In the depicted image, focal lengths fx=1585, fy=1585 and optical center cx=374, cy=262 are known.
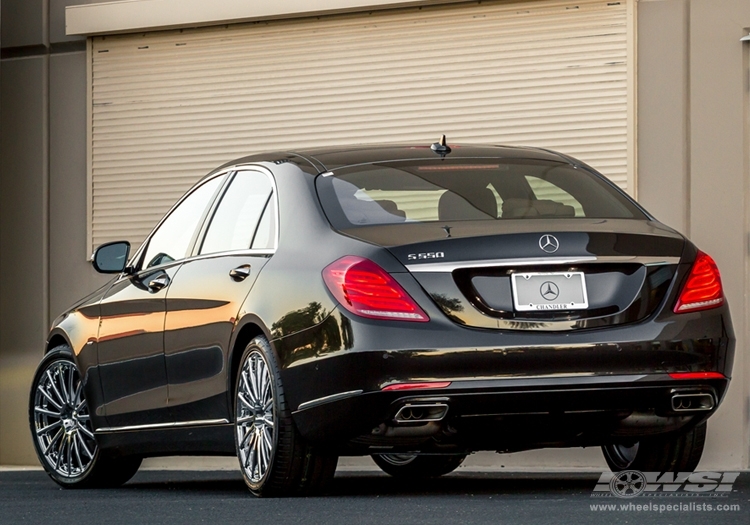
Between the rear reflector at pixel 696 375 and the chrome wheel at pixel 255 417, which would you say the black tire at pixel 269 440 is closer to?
the chrome wheel at pixel 255 417

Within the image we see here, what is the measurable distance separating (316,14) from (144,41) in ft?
6.27

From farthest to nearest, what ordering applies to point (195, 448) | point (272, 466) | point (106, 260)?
point (106, 260) < point (195, 448) < point (272, 466)

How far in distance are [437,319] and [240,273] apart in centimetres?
130

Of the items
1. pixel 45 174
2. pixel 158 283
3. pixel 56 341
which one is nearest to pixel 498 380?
pixel 158 283

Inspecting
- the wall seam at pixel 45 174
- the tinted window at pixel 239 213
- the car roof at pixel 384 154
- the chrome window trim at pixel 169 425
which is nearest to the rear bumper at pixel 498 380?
the chrome window trim at pixel 169 425

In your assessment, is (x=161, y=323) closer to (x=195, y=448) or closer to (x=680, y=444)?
(x=195, y=448)

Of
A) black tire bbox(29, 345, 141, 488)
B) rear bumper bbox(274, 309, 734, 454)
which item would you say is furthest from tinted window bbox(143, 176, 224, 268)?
rear bumper bbox(274, 309, 734, 454)

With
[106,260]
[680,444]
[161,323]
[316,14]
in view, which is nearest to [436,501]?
[680,444]

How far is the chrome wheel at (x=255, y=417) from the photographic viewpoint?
664cm

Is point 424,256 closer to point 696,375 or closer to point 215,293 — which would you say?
point 696,375

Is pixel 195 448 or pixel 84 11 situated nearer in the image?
pixel 195 448

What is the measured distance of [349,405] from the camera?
6121mm

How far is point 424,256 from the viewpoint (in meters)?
6.13

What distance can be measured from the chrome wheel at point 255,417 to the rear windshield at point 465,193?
73 centimetres
